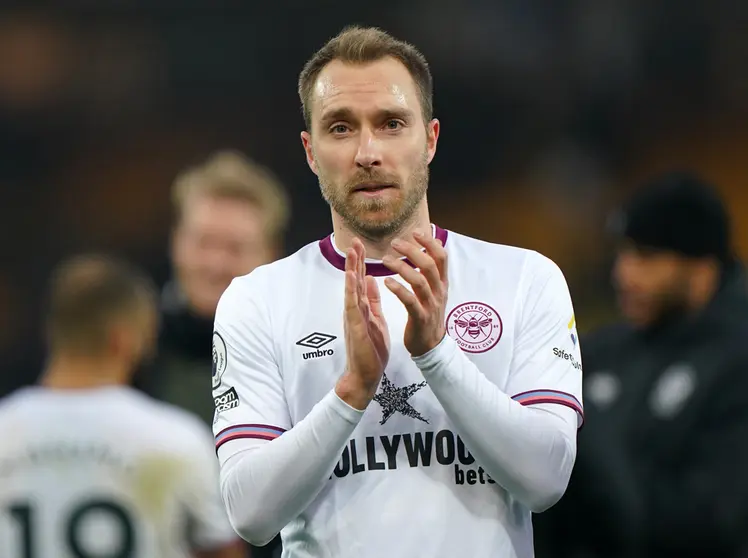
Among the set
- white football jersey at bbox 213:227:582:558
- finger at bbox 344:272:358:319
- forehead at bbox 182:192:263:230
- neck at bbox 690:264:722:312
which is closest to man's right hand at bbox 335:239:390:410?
finger at bbox 344:272:358:319

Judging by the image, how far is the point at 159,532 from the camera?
510cm

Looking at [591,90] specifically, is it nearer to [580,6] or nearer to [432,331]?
[580,6]

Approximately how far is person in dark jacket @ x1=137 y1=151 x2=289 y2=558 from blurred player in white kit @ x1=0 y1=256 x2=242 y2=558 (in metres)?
0.61

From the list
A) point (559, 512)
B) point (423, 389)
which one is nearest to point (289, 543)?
point (423, 389)

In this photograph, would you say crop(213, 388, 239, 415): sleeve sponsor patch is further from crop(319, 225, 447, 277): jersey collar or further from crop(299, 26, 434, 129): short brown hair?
crop(299, 26, 434, 129): short brown hair

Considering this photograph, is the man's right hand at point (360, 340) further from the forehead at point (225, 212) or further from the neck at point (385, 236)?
the forehead at point (225, 212)

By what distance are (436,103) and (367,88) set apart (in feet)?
23.0

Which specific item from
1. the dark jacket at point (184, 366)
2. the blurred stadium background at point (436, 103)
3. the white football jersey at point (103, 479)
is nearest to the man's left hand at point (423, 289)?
the white football jersey at point (103, 479)

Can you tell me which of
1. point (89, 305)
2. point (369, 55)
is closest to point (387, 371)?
point (369, 55)

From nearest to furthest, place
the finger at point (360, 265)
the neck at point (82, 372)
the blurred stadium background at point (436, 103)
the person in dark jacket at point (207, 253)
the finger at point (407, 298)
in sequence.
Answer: the finger at point (407, 298)
the finger at point (360, 265)
the neck at point (82, 372)
the person in dark jacket at point (207, 253)
the blurred stadium background at point (436, 103)

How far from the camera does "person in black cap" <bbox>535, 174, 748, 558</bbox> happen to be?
4.20 metres

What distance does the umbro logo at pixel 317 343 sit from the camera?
275 cm

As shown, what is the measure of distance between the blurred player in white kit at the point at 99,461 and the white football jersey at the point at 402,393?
227cm

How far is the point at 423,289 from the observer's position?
2.41 metres
